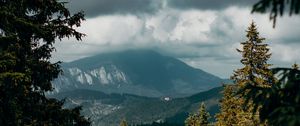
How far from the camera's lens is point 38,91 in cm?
1770

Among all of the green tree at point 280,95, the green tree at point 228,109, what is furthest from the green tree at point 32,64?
the green tree at point 228,109

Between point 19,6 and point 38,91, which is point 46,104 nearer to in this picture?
point 38,91

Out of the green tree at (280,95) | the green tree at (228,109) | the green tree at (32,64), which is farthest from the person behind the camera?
the green tree at (228,109)

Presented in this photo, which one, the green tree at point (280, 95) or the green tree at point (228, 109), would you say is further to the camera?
the green tree at point (228, 109)

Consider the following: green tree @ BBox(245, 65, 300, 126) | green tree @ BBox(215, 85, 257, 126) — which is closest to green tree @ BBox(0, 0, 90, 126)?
green tree @ BBox(245, 65, 300, 126)

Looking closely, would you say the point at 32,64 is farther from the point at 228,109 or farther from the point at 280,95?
the point at 228,109

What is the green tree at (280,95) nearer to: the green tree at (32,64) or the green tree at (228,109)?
the green tree at (32,64)

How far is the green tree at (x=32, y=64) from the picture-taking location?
1385 centimetres

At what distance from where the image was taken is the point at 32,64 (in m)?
16.3

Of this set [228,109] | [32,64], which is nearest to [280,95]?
[32,64]

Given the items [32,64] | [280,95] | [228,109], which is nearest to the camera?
[280,95]

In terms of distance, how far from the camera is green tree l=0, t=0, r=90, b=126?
545 inches

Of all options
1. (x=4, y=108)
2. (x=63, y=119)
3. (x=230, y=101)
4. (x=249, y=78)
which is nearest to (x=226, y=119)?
(x=230, y=101)

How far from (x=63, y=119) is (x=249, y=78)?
24.6 meters
